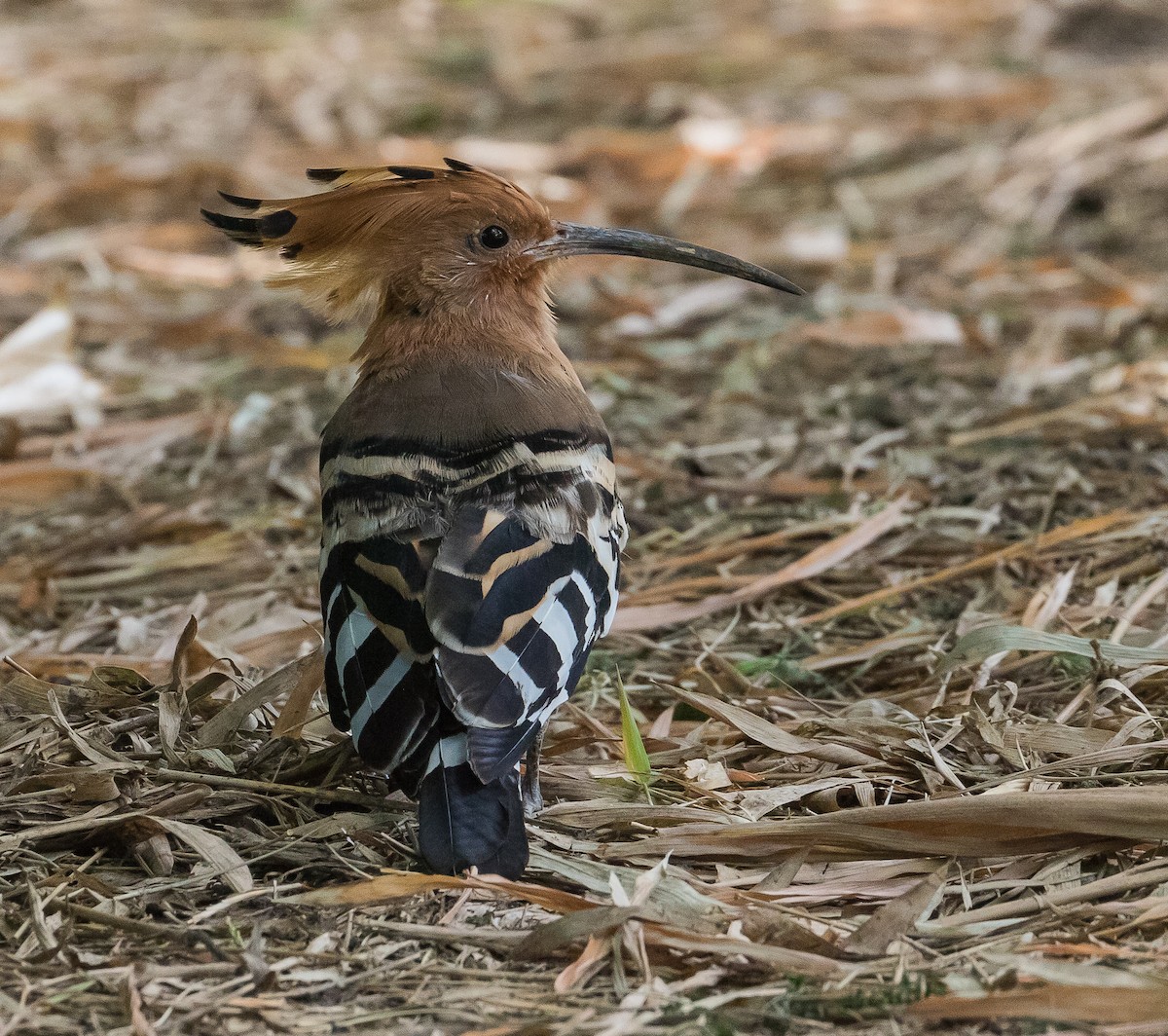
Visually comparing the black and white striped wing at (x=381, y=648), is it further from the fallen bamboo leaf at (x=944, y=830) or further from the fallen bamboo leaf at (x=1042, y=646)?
the fallen bamboo leaf at (x=1042, y=646)

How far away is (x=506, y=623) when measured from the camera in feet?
8.75

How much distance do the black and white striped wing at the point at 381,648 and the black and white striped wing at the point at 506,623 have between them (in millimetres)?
52

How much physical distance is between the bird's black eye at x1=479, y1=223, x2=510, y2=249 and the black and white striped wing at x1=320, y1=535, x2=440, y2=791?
87 centimetres

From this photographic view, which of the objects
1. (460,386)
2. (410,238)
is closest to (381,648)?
(460,386)

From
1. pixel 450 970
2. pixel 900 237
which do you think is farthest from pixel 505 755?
pixel 900 237

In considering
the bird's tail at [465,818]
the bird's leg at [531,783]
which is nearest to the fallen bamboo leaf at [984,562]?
the bird's leg at [531,783]

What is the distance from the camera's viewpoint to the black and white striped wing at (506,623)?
2.57 meters

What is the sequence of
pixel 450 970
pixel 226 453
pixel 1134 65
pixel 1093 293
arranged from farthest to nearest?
pixel 1134 65 < pixel 1093 293 < pixel 226 453 < pixel 450 970

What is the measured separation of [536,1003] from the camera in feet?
7.41

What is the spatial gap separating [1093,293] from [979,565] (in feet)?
7.60

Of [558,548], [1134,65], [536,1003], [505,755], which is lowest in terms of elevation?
[536,1003]

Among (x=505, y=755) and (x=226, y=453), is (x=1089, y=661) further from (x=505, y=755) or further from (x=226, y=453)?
(x=226, y=453)

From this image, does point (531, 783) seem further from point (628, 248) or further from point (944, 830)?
point (628, 248)

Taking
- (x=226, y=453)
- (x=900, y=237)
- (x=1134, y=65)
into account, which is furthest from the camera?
(x=1134, y=65)
